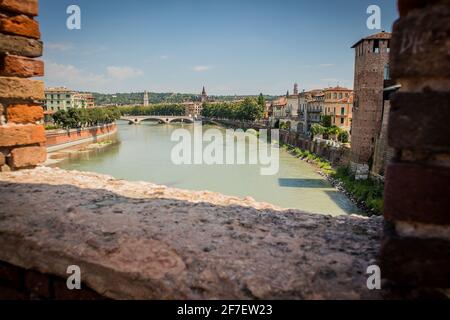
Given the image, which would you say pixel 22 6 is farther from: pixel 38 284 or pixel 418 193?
pixel 418 193

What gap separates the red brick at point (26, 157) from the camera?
11.0ft

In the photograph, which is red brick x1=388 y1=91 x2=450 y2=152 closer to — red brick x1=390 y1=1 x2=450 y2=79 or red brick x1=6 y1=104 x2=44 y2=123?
red brick x1=390 y1=1 x2=450 y2=79

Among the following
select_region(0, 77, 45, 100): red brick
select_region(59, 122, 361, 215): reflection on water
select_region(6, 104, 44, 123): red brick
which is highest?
select_region(0, 77, 45, 100): red brick

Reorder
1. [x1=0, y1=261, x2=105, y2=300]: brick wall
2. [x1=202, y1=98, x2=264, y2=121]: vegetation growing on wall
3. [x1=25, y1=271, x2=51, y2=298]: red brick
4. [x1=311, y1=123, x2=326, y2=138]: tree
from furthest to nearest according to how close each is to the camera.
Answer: [x1=202, y1=98, x2=264, y2=121]: vegetation growing on wall → [x1=311, y1=123, x2=326, y2=138]: tree → [x1=25, y1=271, x2=51, y2=298]: red brick → [x1=0, y1=261, x2=105, y2=300]: brick wall

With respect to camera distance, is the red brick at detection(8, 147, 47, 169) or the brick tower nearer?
the red brick at detection(8, 147, 47, 169)

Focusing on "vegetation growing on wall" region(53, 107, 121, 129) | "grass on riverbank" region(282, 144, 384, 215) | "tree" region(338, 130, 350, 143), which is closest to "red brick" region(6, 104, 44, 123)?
"grass on riverbank" region(282, 144, 384, 215)

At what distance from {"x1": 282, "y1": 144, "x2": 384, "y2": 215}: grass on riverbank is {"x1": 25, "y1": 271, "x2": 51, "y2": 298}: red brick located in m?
12.7

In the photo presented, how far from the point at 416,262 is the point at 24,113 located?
3294mm

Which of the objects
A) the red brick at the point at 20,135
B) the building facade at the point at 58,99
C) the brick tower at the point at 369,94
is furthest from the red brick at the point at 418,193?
the building facade at the point at 58,99

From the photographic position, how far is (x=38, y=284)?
1.80 metres

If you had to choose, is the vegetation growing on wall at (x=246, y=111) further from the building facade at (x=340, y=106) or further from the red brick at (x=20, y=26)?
the red brick at (x=20, y=26)

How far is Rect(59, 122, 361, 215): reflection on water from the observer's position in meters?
17.5

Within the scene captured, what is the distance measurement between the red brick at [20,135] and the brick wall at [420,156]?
3082mm
